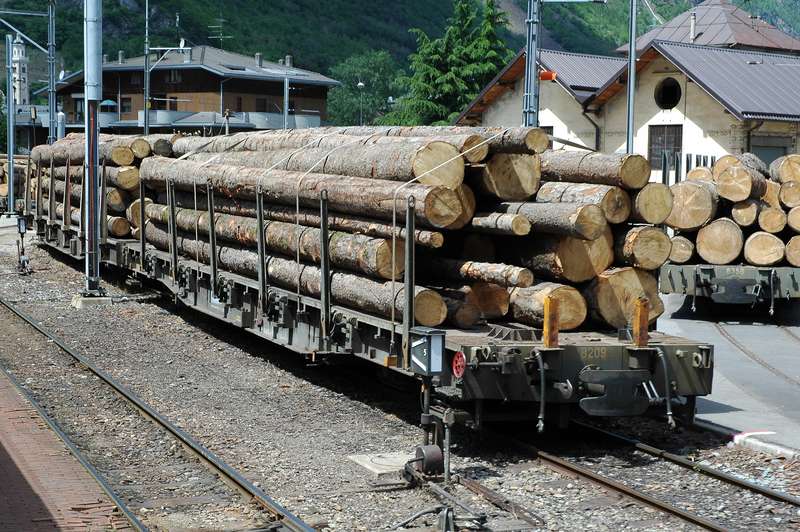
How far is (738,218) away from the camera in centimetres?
2006

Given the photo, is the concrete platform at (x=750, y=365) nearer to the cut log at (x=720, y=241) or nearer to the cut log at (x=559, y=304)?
the cut log at (x=720, y=241)

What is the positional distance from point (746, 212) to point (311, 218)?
32.2ft

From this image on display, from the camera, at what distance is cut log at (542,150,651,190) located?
1095cm

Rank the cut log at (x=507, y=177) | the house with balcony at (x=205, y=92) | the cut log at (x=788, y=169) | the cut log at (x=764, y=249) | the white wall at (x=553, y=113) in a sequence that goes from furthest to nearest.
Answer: the house with balcony at (x=205, y=92) → the white wall at (x=553, y=113) → the cut log at (x=788, y=169) → the cut log at (x=764, y=249) → the cut log at (x=507, y=177)

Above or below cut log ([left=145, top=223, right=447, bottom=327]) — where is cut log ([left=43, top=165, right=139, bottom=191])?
above

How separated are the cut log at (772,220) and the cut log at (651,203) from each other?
31.2 feet

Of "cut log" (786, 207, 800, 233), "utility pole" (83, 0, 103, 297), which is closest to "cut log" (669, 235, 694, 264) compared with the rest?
"cut log" (786, 207, 800, 233)

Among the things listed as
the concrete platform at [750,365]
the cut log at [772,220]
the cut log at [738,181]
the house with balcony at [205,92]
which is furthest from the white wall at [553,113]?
the house with balcony at [205,92]

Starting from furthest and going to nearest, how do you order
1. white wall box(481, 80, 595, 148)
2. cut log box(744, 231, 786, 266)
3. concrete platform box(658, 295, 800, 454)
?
white wall box(481, 80, 595, 148) < cut log box(744, 231, 786, 266) < concrete platform box(658, 295, 800, 454)

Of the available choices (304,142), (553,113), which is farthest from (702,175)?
(553,113)

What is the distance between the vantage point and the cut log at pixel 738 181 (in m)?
19.8

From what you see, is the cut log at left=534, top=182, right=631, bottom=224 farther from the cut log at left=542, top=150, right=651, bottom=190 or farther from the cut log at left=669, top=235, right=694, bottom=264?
the cut log at left=669, top=235, right=694, bottom=264

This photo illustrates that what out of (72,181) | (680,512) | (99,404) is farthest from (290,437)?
(72,181)

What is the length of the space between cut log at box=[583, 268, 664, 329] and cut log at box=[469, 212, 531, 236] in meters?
1.01
